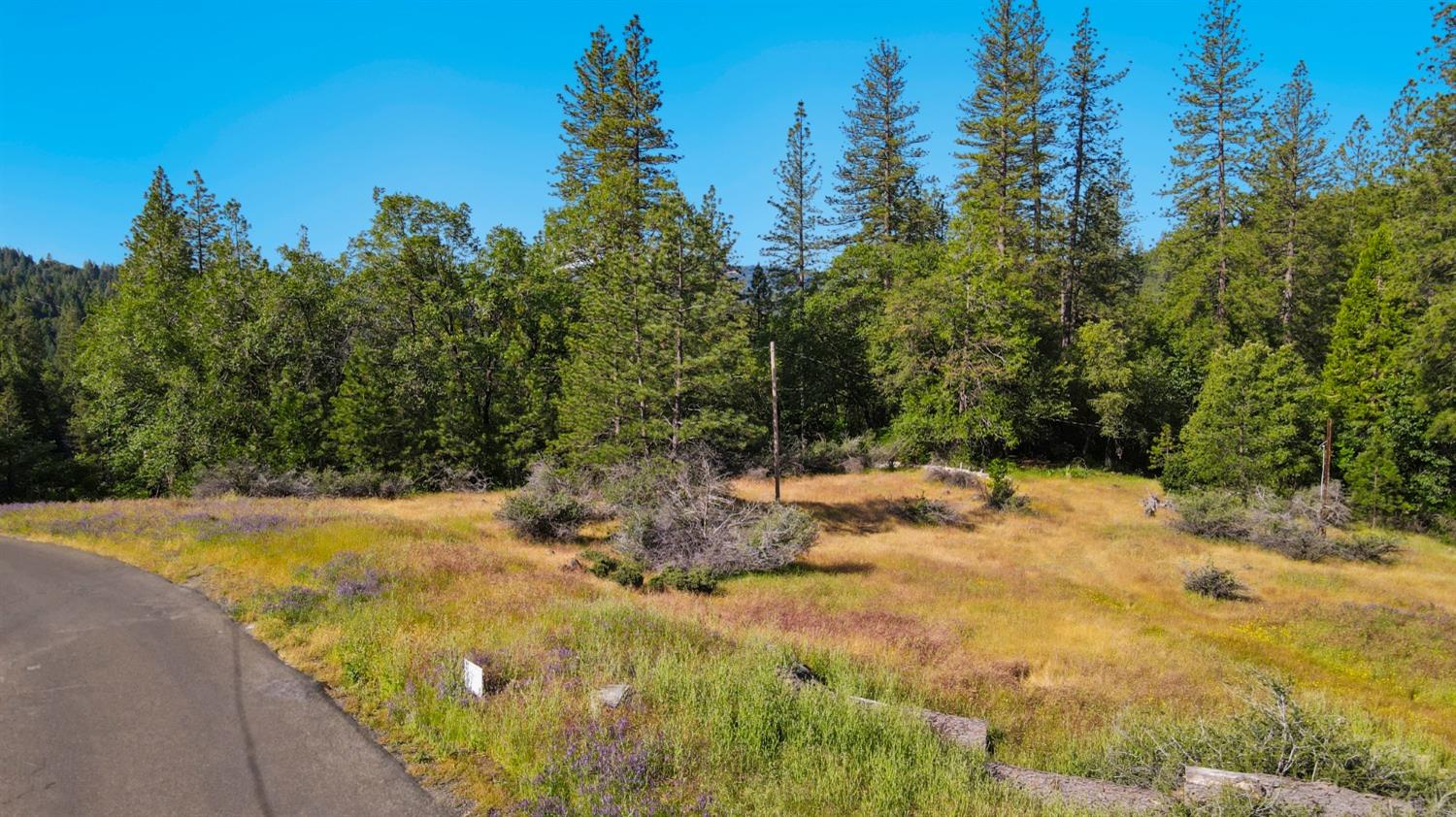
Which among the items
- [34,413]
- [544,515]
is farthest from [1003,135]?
[34,413]

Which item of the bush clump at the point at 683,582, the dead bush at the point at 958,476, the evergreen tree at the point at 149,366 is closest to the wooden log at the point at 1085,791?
the bush clump at the point at 683,582

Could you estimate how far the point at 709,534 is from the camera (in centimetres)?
2127

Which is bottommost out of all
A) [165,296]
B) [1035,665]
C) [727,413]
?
[1035,665]

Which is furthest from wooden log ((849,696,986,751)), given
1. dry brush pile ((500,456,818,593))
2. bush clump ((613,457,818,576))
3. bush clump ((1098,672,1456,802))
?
bush clump ((613,457,818,576))

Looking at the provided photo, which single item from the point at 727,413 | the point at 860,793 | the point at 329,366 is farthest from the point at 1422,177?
the point at 329,366

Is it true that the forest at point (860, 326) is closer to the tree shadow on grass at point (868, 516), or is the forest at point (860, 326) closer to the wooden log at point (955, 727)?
the tree shadow on grass at point (868, 516)

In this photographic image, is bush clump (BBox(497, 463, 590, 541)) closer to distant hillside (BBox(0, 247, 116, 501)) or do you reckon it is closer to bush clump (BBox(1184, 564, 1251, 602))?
bush clump (BBox(1184, 564, 1251, 602))

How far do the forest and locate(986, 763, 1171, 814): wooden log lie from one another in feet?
63.2

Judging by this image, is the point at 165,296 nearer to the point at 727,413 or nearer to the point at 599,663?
the point at 727,413

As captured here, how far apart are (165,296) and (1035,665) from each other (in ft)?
148

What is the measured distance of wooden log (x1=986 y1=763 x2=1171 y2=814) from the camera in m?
5.98

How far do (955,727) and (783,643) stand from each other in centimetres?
367

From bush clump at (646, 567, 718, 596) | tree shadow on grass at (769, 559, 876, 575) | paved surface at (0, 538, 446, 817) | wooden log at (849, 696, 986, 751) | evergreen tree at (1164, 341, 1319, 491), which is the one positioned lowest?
tree shadow on grass at (769, 559, 876, 575)

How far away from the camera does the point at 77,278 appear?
189m
